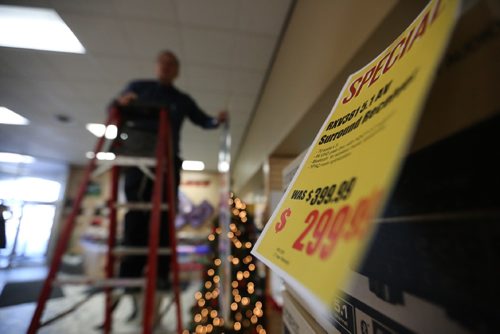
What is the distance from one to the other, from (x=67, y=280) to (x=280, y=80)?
1.84m

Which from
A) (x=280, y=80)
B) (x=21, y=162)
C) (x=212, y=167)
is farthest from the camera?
(x=212, y=167)

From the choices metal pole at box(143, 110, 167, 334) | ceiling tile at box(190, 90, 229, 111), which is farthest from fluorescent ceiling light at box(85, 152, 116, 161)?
ceiling tile at box(190, 90, 229, 111)

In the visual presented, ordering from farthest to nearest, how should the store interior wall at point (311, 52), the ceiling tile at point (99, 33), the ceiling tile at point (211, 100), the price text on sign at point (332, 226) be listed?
the ceiling tile at point (211, 100)
the ceiling tile at point (99, 33)
the store interior wall at point (311, 52)
the price text on sign at point (332, 226)

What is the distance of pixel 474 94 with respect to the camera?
0.18 m

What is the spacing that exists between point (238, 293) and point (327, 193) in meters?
1.66

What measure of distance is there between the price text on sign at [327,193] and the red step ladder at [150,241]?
857mm

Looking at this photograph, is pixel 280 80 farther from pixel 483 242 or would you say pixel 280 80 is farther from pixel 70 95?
pixel 70 95

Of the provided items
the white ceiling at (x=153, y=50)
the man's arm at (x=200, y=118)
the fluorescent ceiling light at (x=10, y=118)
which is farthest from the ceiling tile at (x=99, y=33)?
the fluorescent ceiling light at (x=10, y=118)

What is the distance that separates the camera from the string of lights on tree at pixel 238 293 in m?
1.44

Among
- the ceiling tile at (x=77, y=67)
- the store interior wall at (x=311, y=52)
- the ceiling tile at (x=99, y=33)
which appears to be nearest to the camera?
the store interior wall at (x=311, y=52)

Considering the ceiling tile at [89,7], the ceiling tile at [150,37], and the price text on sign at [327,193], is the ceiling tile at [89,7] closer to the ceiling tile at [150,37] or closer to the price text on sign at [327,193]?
the ceiling tile at [150,37]

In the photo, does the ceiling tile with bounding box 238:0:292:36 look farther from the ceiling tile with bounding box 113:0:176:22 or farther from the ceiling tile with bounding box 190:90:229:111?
the ceiling tile with bounding box 190:90:229:111

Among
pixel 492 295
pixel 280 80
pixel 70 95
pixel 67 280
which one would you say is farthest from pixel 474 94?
pixel 70 95

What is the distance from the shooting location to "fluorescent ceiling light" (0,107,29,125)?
538mm
